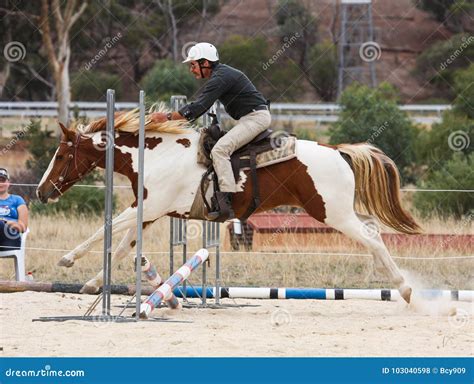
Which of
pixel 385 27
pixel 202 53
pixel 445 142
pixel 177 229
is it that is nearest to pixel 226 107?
pixel 202 53

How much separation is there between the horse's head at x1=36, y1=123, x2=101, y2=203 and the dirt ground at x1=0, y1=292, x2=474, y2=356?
1110 mm

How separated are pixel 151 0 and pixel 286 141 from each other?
36.6 m

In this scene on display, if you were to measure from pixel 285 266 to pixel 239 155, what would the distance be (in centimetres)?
334

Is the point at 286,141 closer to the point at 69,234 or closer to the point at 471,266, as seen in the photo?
the point at 471,266

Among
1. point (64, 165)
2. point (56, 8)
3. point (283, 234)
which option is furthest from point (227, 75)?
point (56, 8)

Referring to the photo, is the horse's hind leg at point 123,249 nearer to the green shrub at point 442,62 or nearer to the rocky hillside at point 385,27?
the green shrub at point 442,62

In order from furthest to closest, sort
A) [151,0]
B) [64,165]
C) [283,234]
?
[151,0] → [283,234] → [64,165]

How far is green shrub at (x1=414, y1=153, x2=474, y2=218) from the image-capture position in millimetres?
15664

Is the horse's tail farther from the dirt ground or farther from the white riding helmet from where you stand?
the white riding helmet

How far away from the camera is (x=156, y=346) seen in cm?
679

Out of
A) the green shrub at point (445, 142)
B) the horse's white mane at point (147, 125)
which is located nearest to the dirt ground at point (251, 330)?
the horse's white mane at point (147, 125)

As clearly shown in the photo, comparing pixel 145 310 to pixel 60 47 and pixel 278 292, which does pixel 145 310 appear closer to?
pixel 278 292

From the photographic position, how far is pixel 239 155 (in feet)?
30.1

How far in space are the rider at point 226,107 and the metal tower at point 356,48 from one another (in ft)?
105
